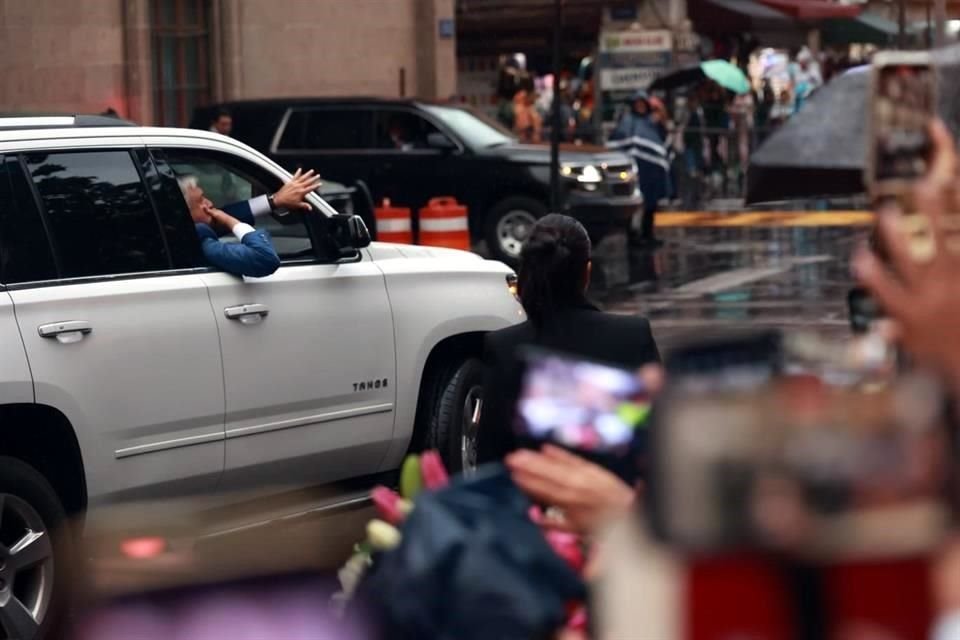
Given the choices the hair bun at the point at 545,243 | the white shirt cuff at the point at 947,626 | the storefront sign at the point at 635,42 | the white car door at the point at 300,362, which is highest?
the storefront sign at the point at 635,42

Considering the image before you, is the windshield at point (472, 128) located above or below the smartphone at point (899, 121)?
above

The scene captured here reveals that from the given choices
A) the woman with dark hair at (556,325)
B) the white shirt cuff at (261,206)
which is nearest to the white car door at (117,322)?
the white shirt cuff at (261,206)

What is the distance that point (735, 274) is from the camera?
69.7 feet

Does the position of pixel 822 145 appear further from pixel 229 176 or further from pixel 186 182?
pixel 229 176

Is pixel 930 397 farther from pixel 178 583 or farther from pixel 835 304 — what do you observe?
pixel 835 304

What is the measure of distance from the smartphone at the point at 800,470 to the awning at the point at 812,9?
141 ft

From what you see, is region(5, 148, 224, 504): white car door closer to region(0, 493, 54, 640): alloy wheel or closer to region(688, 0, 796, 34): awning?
region(0, 493, 54, 640): alloy wheel

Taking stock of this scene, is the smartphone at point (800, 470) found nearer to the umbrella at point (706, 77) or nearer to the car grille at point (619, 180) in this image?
the car grille at point (619, 180)

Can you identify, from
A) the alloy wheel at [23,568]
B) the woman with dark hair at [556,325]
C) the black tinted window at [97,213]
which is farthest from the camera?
the black tinted window at [97,213]

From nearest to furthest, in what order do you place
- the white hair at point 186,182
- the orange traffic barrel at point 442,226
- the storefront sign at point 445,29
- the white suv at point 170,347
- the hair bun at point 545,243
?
the hair bun at point 545,243, the white suv at point 170,347, the white hair at point 186,182, the orange traffic barrel at point 442,226, the storefront sign at point 445,29

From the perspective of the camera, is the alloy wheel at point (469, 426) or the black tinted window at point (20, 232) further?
the alloy wheel at point (469, 426)

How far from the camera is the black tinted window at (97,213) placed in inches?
290

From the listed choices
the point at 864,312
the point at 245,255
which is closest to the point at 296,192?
the point at 245,255

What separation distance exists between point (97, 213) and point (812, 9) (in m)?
39.2
